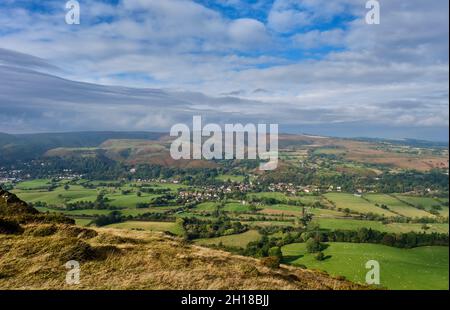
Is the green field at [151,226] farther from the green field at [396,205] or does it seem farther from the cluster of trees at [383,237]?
the green field at [396,205]

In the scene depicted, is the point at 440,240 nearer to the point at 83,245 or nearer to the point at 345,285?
the point at 345,285

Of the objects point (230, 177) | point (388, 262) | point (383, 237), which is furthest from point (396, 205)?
point (230, 177)

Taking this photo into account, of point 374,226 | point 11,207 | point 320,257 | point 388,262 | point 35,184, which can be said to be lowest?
point 374,226

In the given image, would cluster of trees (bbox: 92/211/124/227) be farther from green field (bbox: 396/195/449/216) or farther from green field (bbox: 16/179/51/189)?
green field (bbox: 396/195/449/216)

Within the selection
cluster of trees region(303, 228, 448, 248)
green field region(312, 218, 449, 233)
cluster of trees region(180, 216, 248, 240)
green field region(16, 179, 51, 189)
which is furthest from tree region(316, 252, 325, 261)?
green field region(16, 179, 51, 189)

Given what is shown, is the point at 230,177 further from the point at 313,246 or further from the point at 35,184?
the point at 313,246
